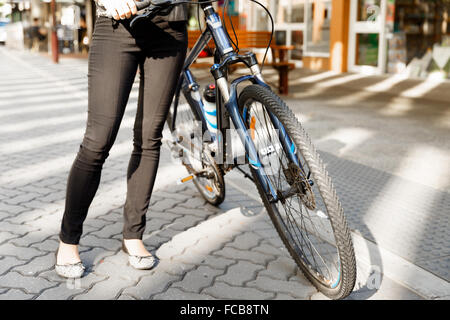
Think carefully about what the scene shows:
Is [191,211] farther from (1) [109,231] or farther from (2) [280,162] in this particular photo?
(2) [280,162]

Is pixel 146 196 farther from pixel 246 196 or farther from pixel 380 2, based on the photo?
pixel 380 2

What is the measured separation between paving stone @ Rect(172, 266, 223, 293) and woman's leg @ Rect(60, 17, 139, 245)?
23.2 inches

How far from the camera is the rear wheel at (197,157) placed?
3.47 metres

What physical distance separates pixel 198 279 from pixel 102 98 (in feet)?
3.14

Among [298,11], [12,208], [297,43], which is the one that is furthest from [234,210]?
[298,11]

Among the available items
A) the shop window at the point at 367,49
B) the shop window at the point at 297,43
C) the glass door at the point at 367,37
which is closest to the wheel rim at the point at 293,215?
the glass door at the point at 367,37

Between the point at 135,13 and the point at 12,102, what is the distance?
7084 mm

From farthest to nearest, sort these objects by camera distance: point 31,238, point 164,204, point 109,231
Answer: point 164,204
point 109,231
point 31,238

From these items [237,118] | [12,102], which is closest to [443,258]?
[237,118]

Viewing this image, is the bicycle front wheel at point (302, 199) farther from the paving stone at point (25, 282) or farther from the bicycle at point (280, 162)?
the paving stone at point (25, 282)

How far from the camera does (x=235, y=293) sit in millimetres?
2588

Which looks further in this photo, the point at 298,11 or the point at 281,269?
the point at 298,11

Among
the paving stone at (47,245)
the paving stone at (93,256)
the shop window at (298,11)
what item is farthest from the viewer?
the shop window at (298,11)

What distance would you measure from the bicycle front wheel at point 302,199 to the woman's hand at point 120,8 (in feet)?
2.20
